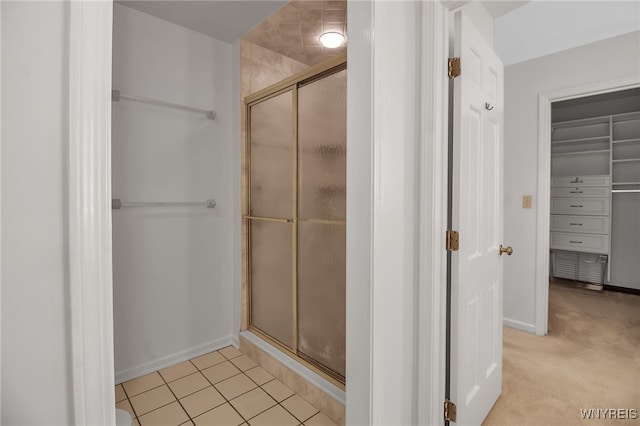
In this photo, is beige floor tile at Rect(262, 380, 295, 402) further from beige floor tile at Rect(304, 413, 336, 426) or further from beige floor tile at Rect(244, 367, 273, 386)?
beige floor tile at Rect(304, 413, 336, 426)

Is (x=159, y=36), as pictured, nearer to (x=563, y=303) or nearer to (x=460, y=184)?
(x=460, y=184)

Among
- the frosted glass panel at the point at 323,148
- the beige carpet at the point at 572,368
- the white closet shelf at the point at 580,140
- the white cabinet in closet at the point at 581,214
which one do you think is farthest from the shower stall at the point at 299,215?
the white closet shelf at the point at 580,140

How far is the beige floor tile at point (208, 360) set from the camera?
2.31 metres

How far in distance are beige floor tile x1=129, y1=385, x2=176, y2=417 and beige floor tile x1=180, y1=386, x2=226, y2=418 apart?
0.11m

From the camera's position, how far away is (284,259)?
2.19 m

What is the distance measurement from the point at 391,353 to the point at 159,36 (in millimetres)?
2477

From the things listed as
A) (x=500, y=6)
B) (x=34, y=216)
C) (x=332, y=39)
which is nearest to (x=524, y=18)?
(x=500, y=6)

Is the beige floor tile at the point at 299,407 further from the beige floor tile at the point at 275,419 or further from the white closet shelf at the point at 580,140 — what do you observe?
the white closet shelf at the point at 580,140

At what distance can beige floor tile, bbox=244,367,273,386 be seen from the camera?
6.91ft

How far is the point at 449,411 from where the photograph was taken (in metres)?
1.42

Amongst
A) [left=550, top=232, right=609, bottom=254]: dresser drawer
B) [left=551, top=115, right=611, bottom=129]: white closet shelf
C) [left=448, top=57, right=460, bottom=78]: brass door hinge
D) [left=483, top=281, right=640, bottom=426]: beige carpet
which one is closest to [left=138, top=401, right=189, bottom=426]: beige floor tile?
[left=483, top=281, right=640, bottom=426]: beige carpet

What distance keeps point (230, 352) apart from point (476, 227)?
80.0 inches

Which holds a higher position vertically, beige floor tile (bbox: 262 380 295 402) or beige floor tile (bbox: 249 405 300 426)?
beige floor tile (bbox: 262 380 295 402)

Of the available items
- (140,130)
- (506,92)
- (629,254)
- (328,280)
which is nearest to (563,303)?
(629,254)
